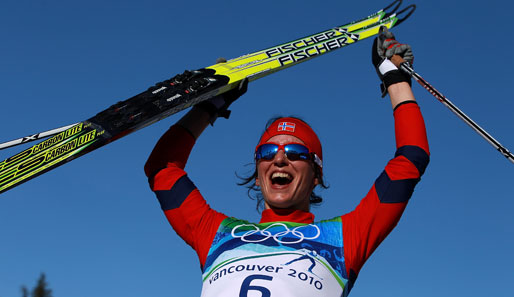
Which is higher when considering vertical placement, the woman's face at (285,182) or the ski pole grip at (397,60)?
the ski pole grip at (397,60)

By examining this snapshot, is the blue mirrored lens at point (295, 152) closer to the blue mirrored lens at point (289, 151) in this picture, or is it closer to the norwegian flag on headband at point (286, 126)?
the blue mirrored lens at point (289, 151)

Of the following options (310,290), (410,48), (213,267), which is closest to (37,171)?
(213,267)

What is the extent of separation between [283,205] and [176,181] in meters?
0.88

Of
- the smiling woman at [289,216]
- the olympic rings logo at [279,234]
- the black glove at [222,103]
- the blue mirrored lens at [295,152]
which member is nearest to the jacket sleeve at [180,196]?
the smiling woman at [289,216]

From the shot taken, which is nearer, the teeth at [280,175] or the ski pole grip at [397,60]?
the teeth at [280,175]

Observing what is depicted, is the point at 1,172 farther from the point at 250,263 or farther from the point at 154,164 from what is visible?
the point at 250,263

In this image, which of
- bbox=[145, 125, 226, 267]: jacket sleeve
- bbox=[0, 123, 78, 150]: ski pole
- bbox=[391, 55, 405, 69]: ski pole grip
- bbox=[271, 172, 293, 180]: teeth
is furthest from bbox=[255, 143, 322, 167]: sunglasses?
bbox=[0, 123, 78, 150]: ski pole

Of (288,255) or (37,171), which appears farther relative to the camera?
(37,171)

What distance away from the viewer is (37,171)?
4.38m

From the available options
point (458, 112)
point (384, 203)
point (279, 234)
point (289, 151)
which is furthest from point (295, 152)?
point (458, 112)

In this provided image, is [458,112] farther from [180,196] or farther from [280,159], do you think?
[180,196]

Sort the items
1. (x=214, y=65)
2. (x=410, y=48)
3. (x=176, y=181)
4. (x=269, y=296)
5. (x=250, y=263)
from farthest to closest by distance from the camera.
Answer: (x=214, y=65)
(x=410, y=48)
(x=176, y=181)
(x=250, y=263)
(x=269, y=296)

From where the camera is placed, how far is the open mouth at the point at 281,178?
475 cm

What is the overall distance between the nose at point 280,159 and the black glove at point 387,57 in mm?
964
